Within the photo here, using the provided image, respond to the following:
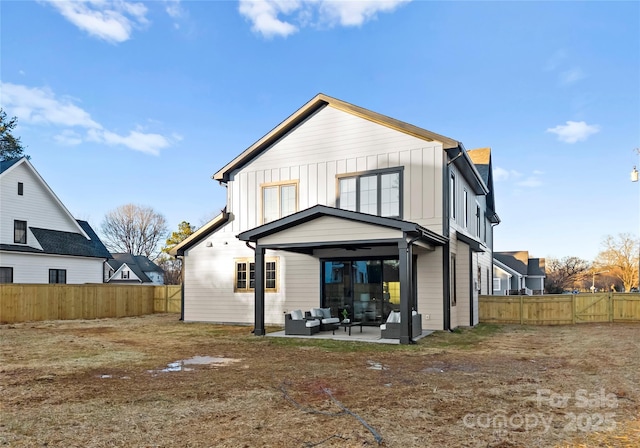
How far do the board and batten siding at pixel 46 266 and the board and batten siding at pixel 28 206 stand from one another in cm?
85

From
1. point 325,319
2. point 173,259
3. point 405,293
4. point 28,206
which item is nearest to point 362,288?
point 325,319

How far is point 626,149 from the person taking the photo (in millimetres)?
22297

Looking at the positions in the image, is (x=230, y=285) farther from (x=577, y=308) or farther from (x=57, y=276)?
(x=57, y=276)

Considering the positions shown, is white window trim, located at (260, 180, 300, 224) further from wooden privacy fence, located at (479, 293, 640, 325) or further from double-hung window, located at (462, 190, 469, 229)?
wooden privacy fence, located at (479, 293, 640, 325)

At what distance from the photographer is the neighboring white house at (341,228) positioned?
13.1 meters

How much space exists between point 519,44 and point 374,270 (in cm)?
985

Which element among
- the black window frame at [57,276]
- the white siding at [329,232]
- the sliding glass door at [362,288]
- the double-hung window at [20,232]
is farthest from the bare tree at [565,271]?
the double-hung window at [20,232]

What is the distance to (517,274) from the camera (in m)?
37.5

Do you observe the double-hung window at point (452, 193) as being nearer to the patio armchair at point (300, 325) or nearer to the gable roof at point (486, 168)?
the patio armchair at point (300, 325)

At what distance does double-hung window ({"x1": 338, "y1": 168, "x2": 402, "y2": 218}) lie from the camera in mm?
14600

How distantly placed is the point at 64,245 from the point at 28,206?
9.20ft

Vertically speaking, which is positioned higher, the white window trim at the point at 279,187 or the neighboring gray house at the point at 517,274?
the white window trim at the point at 279,187

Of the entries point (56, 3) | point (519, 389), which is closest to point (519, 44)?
point (519, 389)

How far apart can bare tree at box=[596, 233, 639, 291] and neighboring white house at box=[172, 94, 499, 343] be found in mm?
36597
